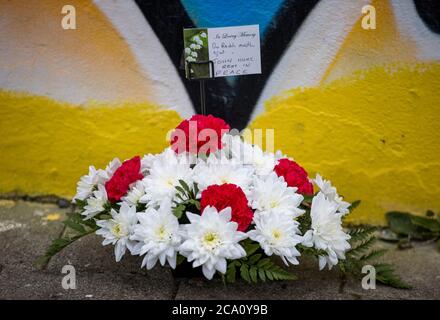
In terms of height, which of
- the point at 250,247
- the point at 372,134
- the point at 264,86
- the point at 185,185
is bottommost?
the point at 250,247

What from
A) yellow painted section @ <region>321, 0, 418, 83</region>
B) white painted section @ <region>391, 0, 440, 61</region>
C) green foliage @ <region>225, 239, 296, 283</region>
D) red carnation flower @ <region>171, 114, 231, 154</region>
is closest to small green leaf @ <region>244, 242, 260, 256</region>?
green foliage @ <region>225, 239, 296, 283</region>

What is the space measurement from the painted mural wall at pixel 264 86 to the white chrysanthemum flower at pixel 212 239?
3.29ft

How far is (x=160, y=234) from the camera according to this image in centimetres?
221

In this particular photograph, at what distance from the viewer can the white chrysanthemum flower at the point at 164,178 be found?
7.55 feet

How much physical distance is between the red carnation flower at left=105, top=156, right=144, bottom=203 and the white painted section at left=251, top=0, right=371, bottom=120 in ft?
3.00

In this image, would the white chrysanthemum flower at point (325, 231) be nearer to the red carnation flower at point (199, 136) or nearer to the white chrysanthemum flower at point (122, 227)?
the red carnation flower at point (199, 136)

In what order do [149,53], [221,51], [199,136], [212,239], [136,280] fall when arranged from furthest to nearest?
[149,53], [221,51], [136,280], [199,136], [212,239]

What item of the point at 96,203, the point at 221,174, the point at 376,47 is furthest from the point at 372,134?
the point at 96,203

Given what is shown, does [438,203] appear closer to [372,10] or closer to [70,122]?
[372,10]

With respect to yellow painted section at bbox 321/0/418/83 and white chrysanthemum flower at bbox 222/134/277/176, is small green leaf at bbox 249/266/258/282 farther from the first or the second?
yellow painted section at bbox 321/0/418/83

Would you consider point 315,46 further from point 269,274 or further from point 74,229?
point 74,229

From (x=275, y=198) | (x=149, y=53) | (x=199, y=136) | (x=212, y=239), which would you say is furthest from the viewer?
(x=149, y=53)

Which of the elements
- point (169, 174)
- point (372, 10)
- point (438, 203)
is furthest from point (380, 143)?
point (169, 174)

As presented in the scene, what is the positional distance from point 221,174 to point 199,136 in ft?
0.62
